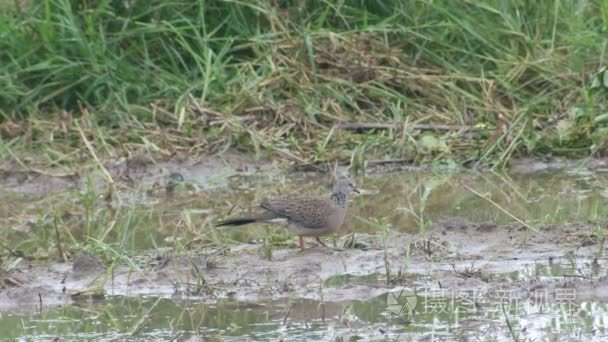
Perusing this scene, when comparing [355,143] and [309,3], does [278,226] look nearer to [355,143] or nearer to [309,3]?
[355,143]

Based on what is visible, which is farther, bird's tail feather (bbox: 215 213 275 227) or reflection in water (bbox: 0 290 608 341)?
bird's tail feather (bbox: 215 213 275 227)

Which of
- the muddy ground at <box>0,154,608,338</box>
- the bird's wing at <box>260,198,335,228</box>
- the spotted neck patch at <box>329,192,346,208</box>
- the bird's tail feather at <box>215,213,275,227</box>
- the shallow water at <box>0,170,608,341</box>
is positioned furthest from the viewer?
the spotted neck patch at <box>329,192,346,208</box>

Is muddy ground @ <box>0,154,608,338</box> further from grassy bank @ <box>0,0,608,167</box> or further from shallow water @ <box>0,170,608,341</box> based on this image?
grassy bank @ <box>0,0,608,167</box>

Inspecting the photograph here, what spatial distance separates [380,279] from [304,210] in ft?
2.80

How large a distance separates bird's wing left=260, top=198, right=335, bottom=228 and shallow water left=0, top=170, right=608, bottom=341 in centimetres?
17

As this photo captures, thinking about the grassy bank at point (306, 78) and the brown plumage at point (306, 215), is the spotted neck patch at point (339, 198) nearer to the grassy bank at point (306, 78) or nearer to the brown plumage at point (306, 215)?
the brown plumage at point (306, 215)

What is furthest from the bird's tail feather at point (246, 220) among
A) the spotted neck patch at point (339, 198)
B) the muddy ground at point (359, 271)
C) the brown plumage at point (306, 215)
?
the spotted neck patch at point (339, 198)

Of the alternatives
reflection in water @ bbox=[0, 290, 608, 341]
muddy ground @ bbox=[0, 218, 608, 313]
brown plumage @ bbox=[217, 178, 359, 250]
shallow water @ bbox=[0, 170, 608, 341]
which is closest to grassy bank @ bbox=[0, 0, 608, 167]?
shallow water @ bbox=[0, 170, 608, 341]

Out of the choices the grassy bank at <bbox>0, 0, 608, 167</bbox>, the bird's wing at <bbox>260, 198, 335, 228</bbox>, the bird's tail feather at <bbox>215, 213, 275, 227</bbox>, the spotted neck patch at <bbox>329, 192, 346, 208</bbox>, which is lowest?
the bird's tail feather at <bbox>215, 213, 275, 227</bbox>

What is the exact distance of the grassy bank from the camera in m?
10.2

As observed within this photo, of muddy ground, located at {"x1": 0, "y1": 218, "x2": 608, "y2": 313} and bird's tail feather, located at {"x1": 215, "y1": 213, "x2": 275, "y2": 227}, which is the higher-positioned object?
bird's tail feather, located at {"x1": 215, "y1": 213, "x2": 275, "y2": 227}

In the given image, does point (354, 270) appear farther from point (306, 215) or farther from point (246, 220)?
point (246, 220)

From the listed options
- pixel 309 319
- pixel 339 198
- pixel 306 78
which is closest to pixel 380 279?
pixel 309 319

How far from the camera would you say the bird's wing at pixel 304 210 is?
744 centimetres
